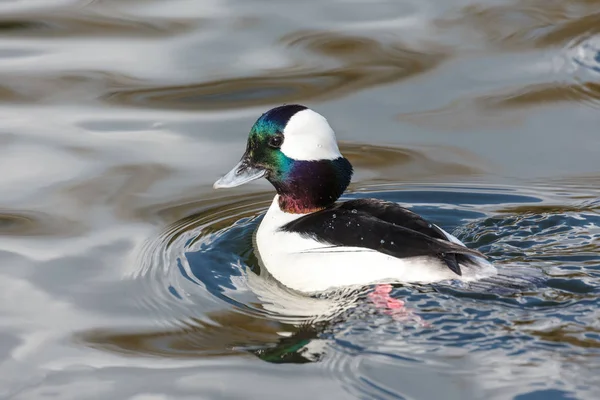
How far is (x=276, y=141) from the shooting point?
6.48 metres

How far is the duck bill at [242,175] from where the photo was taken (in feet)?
21.7

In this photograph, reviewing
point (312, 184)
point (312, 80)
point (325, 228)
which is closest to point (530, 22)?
point (312, 80)

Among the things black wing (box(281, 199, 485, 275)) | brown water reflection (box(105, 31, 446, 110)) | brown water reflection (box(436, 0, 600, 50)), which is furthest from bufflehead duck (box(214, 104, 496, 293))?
brown water reflection (box(436, 0, 600, 50))

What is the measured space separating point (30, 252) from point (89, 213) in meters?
0.62

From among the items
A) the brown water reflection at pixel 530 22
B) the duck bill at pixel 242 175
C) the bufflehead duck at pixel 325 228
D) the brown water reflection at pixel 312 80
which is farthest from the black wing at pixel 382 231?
the brown water reflection at pixel 530 22

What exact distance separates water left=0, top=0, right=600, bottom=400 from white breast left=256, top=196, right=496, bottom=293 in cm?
10

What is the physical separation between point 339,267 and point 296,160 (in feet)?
2.83

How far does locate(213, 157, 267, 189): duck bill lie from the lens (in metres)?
6.62

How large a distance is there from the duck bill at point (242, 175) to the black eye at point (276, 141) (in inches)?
8.3

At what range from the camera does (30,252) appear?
653 centimetres

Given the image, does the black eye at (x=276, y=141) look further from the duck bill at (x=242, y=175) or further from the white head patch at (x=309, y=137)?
the duck bill at (x=242, y=175)

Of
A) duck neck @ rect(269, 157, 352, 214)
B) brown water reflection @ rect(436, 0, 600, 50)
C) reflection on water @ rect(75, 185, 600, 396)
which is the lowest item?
reflection on water @ rect(75, 185, 600, 396)

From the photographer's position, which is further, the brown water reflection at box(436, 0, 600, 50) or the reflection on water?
the brown water reflection at box(436, 0, 600, 50)

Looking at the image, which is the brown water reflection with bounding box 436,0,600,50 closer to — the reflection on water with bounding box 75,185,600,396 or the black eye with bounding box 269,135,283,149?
the reflection on water with bounding box 75,185,600,396
